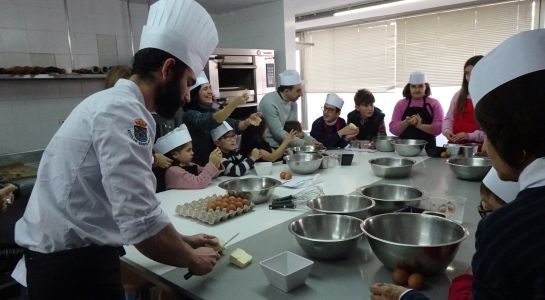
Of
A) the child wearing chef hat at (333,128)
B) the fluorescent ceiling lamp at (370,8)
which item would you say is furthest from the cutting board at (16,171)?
the fluorescent ceiling lamp at (370,8)

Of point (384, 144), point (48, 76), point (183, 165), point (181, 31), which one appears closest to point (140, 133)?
point (181, 31)

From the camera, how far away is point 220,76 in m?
3.96

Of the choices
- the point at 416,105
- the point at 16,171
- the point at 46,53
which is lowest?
the point at 16,171

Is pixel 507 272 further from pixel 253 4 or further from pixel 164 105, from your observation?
pixel 253 4

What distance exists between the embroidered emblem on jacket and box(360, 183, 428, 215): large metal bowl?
2.94ft

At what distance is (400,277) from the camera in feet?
3.07

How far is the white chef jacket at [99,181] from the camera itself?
871 mm

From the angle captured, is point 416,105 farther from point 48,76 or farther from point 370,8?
point 48,76

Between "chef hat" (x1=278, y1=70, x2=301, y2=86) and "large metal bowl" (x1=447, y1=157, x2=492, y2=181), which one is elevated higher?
"chef hat" (x1=278, y1=70, x2=301, y2=86)

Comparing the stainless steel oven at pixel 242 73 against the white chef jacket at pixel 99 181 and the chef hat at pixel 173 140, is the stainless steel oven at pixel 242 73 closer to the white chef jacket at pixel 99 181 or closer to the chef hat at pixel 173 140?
the chef hat at pixel 173 140

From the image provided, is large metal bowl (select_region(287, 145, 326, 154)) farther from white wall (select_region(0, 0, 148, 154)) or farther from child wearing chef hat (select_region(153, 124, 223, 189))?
white wall (select_region(0, 0, 148, 154))

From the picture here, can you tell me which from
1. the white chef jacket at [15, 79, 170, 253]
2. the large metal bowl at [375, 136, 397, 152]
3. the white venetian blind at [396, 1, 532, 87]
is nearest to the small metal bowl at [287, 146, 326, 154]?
the large metal bowl at [375, 136, 397, 152]

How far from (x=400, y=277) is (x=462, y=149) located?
5.78 ft

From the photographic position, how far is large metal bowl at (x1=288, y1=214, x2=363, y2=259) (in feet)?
3.48
